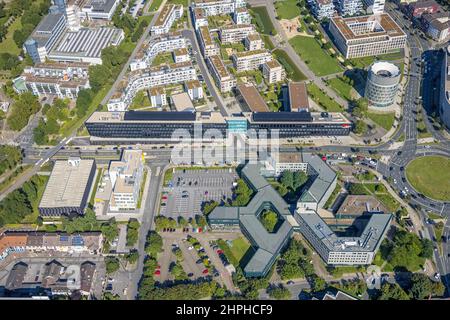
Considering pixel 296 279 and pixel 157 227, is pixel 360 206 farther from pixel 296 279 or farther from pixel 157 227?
pixel 157 227

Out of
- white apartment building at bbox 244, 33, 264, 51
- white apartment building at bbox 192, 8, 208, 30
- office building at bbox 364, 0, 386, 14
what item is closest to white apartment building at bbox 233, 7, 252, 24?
white apartment building at bbox 192, 8, 208, 30

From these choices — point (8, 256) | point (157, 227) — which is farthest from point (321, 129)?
point (8, 256)

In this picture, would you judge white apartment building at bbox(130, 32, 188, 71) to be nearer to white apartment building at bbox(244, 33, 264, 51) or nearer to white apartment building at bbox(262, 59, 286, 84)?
white apartment building at bbox(244, 33, 264, 51)

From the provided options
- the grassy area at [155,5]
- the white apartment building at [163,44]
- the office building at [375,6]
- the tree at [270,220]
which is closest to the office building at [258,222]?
the tree at [270,220]

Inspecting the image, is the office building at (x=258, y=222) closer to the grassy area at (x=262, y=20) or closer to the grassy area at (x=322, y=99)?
the grassy area at (x=322, y=99)

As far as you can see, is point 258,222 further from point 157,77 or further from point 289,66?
point 289,66

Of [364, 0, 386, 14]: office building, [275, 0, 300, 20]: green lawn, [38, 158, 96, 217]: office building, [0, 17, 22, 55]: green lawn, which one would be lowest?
[38, 158, 96, 217]: office building
